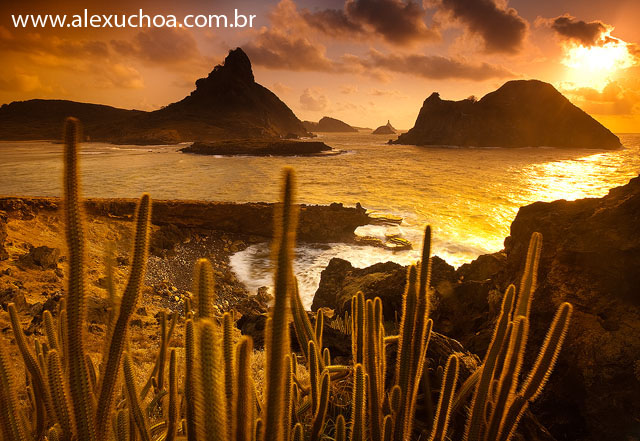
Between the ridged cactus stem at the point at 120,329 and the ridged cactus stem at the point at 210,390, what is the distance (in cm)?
37

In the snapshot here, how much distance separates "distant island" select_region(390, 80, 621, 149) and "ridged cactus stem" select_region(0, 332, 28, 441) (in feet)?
334

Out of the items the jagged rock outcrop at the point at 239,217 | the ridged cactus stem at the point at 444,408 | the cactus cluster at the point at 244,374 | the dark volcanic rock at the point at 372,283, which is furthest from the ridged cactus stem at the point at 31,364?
the jagged rock outcrop at the point at 239,217

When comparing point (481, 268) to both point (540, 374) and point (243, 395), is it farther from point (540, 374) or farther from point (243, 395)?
point (243, 395)

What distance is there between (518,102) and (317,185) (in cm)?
9608

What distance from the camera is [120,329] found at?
1087mm

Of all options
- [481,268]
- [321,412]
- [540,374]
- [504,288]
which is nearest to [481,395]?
[540,374]

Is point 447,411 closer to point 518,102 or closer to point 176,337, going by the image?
point 176,337

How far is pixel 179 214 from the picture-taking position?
11414 mm

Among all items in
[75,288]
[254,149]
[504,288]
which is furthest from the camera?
[254,149]

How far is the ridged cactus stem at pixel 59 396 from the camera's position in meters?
1.17

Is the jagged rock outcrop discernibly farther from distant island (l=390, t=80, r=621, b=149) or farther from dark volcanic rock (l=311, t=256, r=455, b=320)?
distant island (l=390, t=80, r=621, b=149)

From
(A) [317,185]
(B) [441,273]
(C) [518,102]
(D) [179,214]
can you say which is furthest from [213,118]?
(B) [441,273]

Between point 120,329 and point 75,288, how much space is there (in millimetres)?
192

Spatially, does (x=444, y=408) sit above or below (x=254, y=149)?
below
